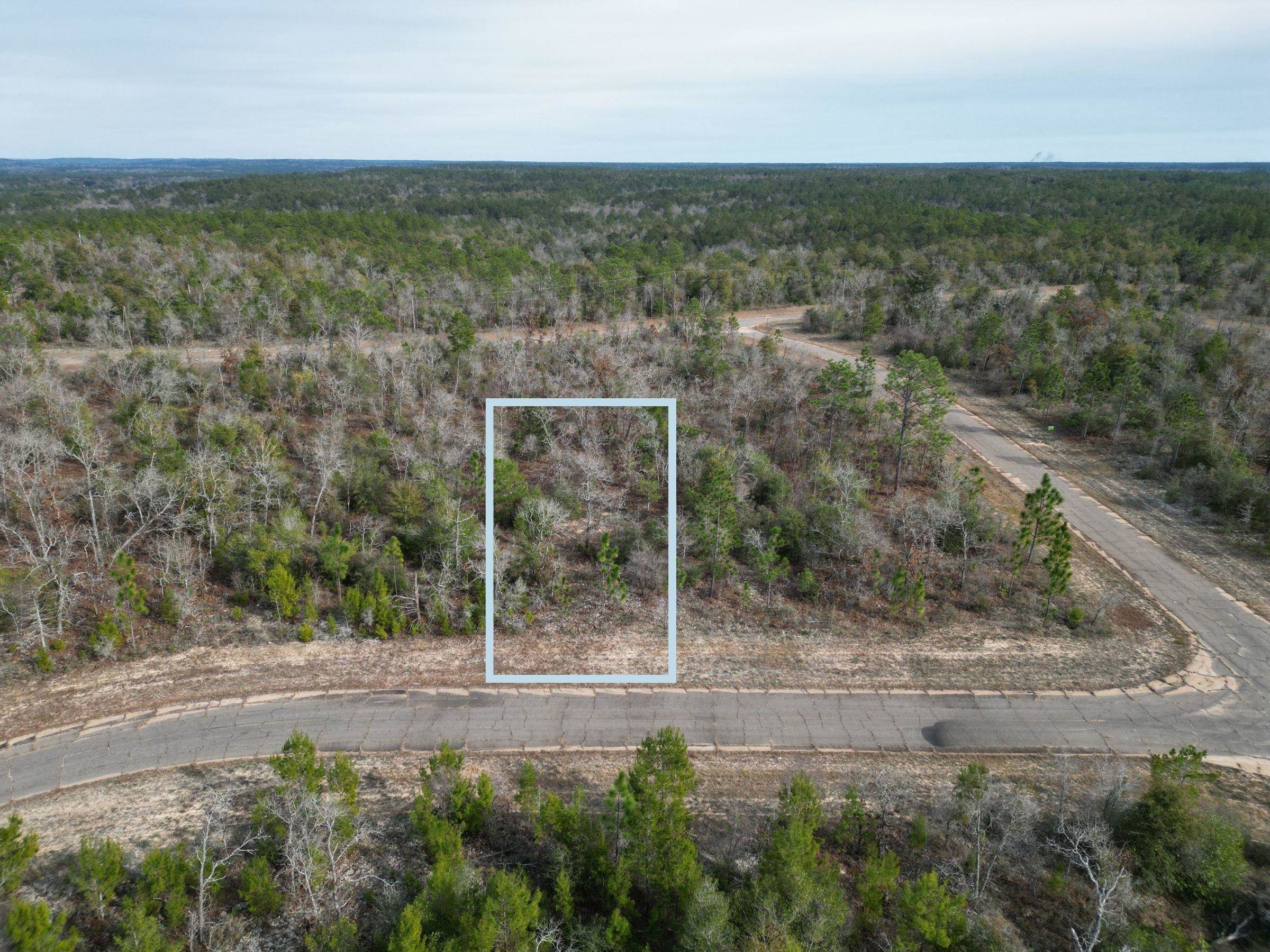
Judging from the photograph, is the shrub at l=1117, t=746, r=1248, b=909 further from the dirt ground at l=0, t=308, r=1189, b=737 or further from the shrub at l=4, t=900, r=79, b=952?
the shrub at l=4, t=900, r=79, b=952

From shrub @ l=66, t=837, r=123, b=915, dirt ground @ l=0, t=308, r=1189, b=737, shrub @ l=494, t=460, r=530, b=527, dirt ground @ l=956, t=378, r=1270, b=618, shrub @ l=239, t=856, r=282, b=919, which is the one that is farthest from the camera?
shrub @ l=494, t=460, r=530, b=527

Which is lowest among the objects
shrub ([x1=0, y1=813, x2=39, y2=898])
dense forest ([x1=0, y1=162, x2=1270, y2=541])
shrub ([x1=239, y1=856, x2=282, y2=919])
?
shrub ([x1=239, y1=856, x2=282, y2=919])

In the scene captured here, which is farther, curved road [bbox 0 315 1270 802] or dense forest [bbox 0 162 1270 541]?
dense forest [bbox 0 162 1270 541]

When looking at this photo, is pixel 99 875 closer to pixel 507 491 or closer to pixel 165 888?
pixel 165 888

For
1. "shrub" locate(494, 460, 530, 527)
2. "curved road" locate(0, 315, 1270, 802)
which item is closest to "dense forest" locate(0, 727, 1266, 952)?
"curved road" locate(0, 315, 1270, 802)

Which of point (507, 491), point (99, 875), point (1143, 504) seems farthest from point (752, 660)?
point (1143, 504)

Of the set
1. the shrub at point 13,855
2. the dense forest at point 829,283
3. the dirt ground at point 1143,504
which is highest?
the dense forest at point 829,283

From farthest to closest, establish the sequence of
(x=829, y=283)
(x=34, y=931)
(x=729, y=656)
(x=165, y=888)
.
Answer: (x=829, y=283) < (x=729, y=656) < (x=165, y=888) < (x=34, y=931)

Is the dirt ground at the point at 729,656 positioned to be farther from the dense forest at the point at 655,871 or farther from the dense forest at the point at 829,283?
the dense forest at the point at 829,283

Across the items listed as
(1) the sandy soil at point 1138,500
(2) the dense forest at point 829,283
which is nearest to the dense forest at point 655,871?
(1) the sandy soil at point 1138,500
